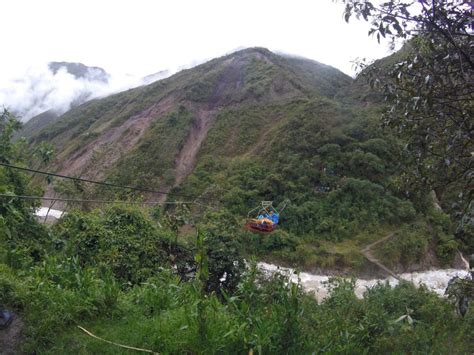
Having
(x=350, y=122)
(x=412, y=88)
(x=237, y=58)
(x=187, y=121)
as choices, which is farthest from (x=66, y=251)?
(x=237, y=58)

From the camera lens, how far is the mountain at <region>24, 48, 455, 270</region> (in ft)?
63.1

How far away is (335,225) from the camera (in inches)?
801

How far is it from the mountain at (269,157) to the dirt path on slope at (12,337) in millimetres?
6551

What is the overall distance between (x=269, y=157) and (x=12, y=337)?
24565 mm

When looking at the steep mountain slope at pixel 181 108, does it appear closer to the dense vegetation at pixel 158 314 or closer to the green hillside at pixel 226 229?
the green hillside at pixel 226 229

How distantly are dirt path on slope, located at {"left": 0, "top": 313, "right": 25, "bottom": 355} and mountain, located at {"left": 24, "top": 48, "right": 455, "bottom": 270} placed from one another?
6.55m

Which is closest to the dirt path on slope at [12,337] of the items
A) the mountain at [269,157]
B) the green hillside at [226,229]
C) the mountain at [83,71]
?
the green hillside at [226,229]

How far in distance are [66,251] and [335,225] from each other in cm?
1660

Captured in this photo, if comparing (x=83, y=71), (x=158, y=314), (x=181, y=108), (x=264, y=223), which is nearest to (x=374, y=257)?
(x=264, y=223)

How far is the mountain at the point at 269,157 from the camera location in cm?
1923

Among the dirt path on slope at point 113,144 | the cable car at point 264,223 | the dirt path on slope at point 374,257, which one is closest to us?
the dirt path on slope at point 374,257

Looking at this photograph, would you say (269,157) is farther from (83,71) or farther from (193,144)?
(83,71)

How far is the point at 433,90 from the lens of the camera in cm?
285

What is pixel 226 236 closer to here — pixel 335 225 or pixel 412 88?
pixel 412 88
